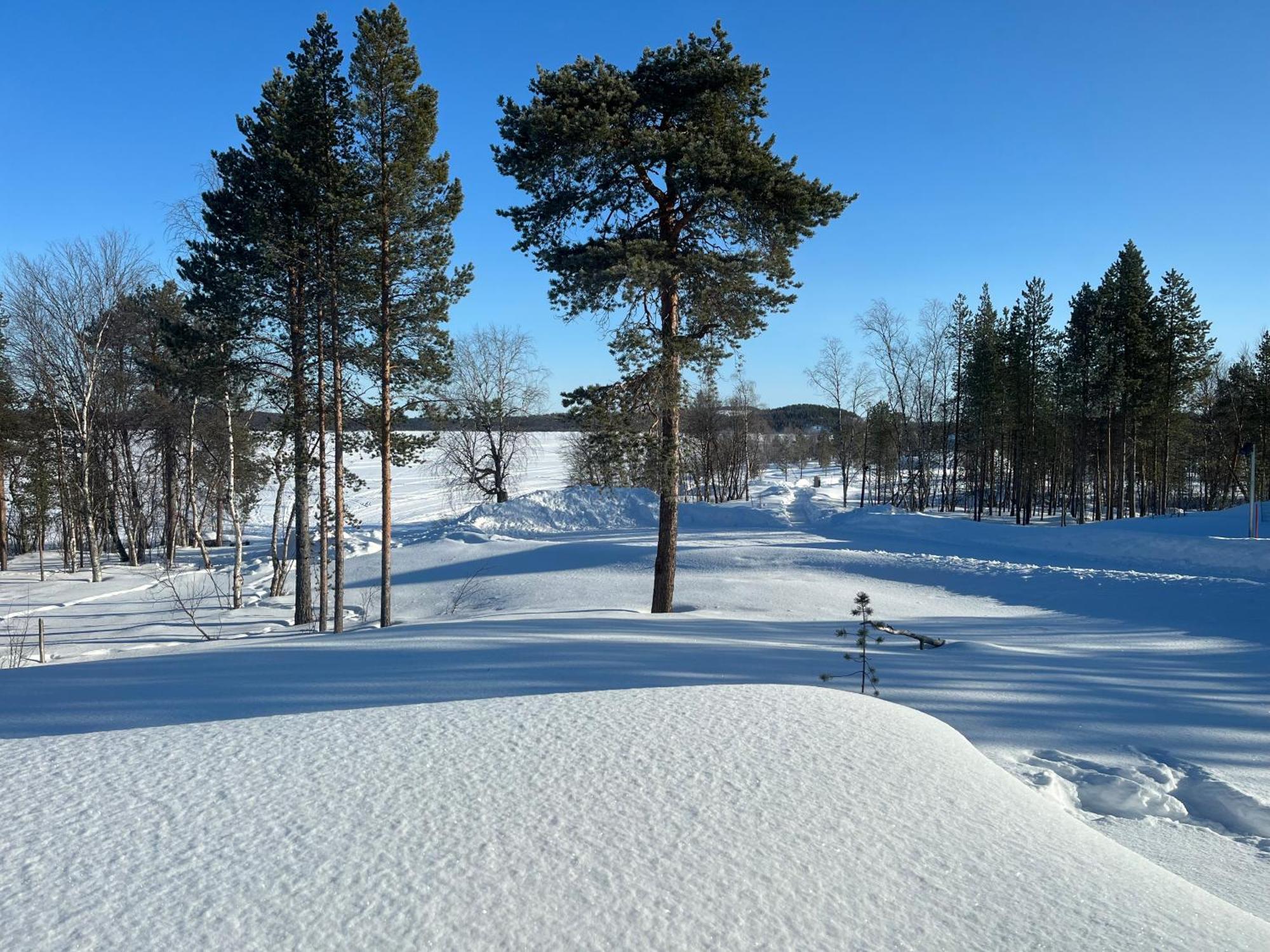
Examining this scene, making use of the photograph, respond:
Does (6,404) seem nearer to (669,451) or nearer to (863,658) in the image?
(669,451)

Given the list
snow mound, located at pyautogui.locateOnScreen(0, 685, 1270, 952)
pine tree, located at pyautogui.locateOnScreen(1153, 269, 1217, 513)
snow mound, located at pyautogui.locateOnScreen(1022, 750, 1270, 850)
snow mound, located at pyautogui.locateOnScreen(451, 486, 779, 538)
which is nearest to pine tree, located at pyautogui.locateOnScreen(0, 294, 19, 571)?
snow mound, located at pyautogui.locateOnScreen(451, 486, 779, 538)

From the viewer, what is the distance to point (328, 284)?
46.2 ft

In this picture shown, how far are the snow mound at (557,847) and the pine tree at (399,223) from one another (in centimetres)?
1045

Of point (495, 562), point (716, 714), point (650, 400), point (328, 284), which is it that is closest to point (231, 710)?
point (716, 714)

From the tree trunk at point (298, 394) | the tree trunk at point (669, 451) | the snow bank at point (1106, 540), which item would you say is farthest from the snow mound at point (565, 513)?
the tree trunk at point (669, 451)

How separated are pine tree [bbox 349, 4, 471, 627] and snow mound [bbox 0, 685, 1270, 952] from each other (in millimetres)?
10447

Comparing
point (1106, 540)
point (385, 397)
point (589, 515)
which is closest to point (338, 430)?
point (385, 397)

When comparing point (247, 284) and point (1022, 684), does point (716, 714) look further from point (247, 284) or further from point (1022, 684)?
point (247, 284)

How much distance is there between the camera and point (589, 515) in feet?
104

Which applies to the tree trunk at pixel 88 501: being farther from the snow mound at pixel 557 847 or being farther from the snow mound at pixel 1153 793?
the snow mound at pixel 1153 793

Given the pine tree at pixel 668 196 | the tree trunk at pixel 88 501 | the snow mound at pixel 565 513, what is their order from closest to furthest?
the pine tree at pixel 668 196
the tree trunk at pixel 88 501
the snow mound at pixel 565 513

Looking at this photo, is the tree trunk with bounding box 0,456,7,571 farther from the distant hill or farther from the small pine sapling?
the small pine sapling

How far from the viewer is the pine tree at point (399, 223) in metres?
13.0

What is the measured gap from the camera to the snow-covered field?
2143 mm
